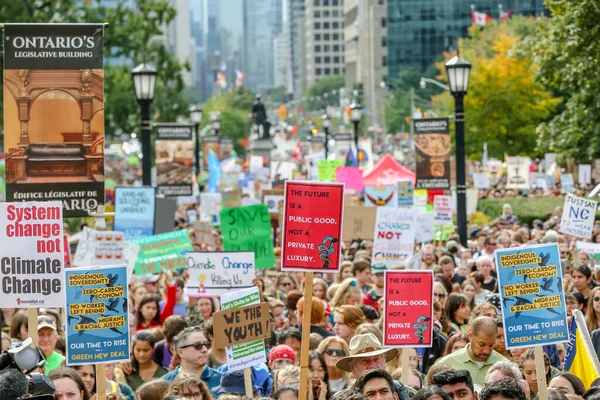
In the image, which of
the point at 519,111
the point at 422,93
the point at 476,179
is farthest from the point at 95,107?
the point at 422,93

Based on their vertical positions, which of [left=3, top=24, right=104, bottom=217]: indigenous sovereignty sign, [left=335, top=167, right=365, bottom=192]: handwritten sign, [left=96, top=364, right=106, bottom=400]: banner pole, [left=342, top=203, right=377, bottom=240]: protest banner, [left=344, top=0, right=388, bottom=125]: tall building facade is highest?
[left=344, top=0, right=388, bottom=125]: tall building facade

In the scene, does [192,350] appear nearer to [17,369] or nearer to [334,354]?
[334,354]

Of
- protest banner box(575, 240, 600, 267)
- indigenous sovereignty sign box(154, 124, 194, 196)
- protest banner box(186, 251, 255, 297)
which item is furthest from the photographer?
indigenous sovereignty sign box(154, 124, 194, 196)

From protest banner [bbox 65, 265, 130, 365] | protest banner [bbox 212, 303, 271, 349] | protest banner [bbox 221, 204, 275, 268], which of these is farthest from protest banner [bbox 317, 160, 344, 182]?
protest banner [bbox 65, 265, 130, 365]

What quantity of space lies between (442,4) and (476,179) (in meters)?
101

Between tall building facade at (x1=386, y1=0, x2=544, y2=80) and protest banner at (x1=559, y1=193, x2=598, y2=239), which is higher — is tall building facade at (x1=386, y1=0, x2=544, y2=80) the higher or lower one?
the higher one

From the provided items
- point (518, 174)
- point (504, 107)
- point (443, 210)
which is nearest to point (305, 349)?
point (443, 210)

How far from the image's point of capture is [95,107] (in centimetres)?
1162

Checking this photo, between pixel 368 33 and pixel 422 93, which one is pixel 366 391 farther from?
pixel 368 33

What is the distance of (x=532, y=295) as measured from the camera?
8883 millimetres

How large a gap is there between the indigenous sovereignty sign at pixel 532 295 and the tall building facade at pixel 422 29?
13028 centimetres

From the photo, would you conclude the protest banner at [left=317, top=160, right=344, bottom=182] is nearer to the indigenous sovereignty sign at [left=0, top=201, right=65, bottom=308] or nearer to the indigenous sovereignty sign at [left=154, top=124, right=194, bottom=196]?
the indigenous sovereignty sign at [left=154, top=124, right=194, bottom=196]

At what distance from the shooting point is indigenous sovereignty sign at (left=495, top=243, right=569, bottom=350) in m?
8.81

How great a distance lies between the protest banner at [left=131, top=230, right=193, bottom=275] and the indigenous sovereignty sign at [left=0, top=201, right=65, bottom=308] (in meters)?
7.57
